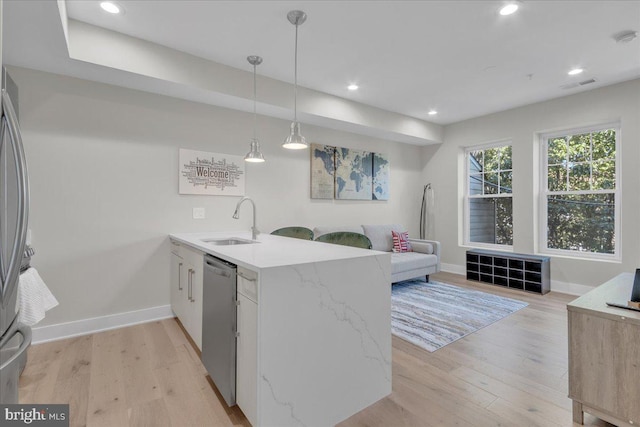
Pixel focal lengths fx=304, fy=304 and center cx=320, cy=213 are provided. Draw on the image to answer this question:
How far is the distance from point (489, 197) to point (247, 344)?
Answer: 499cm

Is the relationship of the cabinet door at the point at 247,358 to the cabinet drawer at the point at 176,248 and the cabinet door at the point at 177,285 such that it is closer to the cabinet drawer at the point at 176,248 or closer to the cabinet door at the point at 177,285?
the cabinet door at the point at 177,285

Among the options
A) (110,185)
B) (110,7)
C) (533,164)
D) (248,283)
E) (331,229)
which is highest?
(110,7)

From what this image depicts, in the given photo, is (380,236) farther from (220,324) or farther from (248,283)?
(248,283)

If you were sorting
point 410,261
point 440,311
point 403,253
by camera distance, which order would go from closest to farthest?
1. point 440,311
2. point 410,261
3. point 403,253

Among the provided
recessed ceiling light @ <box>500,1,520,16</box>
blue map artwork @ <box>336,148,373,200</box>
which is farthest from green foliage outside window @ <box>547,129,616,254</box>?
recessed ceiling light @ <box>500,1,520,16</box>

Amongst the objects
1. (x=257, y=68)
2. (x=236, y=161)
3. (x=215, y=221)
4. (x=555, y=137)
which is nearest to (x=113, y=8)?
(x=257, y=68)

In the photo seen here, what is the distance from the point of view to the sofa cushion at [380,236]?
480cm

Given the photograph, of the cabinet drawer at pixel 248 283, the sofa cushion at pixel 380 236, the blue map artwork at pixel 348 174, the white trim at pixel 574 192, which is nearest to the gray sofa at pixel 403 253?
the sofa cushion at pixel 380 236

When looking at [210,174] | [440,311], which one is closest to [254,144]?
[210,174]

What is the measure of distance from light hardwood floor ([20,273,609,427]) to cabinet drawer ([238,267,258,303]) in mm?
748

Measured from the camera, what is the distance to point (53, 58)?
8.16ft

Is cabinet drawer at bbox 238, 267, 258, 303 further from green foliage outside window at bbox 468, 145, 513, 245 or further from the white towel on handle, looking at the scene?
green foliage outside window at bbox 468, 145, 513, 245

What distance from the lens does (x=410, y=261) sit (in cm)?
427

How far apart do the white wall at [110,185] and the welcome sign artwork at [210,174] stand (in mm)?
80
